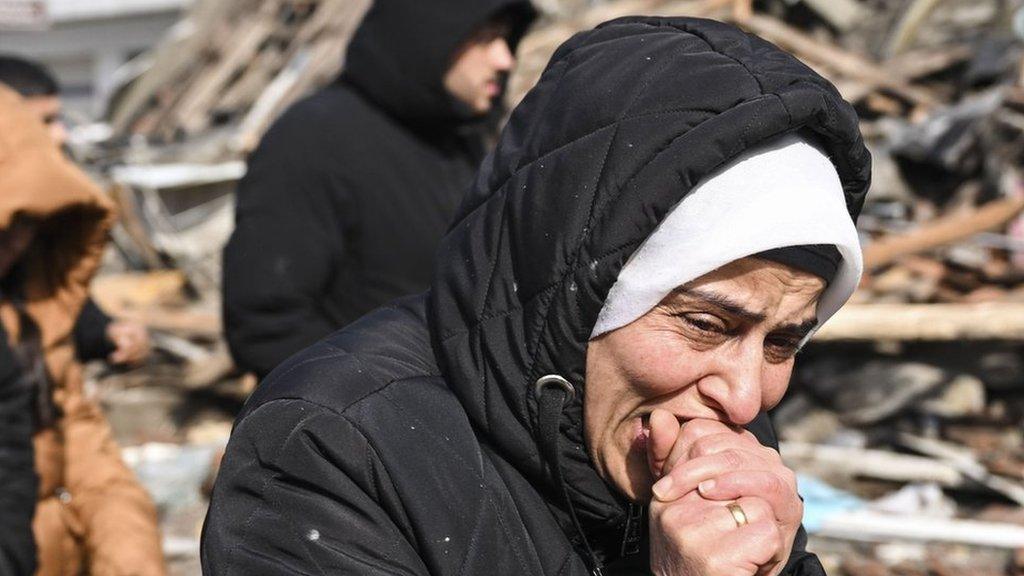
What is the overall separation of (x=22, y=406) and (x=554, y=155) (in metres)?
1.86

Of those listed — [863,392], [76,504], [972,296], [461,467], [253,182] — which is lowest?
[863,392]

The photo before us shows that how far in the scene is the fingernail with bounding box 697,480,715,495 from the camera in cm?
Answer: 169

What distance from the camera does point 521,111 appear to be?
199 cm

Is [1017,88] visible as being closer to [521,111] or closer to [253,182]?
[253,182]

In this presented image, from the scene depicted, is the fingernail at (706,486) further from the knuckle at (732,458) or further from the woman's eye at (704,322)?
the woman's eye at (704,322)

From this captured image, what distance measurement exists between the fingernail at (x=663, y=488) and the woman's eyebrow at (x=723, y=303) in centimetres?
28

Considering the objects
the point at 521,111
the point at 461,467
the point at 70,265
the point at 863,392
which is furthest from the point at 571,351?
the point at 863,392

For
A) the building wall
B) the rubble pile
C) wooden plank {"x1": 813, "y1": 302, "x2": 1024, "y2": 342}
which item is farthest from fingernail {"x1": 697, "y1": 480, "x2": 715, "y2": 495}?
the building wall

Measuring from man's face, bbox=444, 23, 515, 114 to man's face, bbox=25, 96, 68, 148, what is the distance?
2810 millimetres

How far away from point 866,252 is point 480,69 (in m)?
4.09

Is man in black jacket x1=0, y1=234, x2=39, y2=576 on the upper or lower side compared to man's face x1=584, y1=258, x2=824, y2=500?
lower

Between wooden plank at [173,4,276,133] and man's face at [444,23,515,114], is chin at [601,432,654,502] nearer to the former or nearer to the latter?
man's face at [444,23,515,114]

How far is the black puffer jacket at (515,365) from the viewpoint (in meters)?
1.73

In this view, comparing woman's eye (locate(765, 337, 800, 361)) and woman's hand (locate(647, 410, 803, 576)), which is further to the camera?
woman's eye (locate(765, 337, 800, 361))
